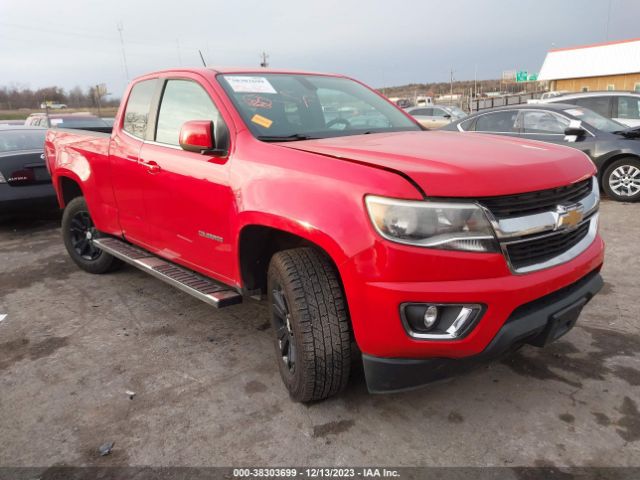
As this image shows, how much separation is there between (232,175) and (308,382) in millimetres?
1193

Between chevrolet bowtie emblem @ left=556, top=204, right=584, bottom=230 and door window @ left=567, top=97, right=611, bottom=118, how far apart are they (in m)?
8.12

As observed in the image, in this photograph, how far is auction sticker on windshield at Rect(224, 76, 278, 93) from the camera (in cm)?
319

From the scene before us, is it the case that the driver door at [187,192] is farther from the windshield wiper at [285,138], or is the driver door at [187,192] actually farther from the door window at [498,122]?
the door window at [498,122]

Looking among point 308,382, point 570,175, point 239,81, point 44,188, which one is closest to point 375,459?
point 308,382

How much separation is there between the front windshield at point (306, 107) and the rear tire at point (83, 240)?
2.54 metres

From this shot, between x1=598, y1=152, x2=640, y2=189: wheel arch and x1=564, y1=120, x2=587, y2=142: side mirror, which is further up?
x1=564, y1=120, x2=587, y2=142: side mirror

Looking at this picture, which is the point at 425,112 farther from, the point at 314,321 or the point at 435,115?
the point at 314,321

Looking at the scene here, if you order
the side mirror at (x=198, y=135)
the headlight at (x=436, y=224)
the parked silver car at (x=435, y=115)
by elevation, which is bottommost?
the parked silver car at (x=435, y=115)

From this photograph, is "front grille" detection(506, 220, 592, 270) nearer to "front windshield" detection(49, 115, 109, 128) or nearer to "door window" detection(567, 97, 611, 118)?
"door window" detection(567, 97, 611, 118)

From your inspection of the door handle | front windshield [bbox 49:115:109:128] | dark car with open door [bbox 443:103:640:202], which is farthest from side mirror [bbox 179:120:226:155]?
front windshield [bbox 49:115:109:128]

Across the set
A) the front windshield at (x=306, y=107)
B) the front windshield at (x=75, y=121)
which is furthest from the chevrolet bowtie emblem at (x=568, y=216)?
the front windshield at (x=75, y=121)

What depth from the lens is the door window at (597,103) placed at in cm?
939

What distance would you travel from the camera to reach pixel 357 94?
3.82 metres

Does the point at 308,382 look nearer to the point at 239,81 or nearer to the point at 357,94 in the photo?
the point at 239,81
